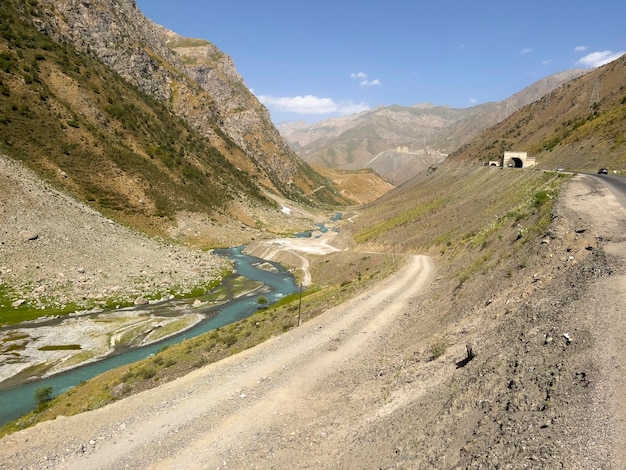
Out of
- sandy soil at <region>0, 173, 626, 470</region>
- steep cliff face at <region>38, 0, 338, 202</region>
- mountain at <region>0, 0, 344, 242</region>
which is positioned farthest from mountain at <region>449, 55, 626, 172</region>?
steep cliff face at <region>38, 0, 338, 202</region>

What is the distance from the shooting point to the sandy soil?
9922mm

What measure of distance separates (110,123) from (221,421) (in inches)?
4456

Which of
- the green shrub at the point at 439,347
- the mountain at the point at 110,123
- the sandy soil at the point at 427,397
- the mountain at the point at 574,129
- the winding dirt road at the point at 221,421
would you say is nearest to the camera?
the sandy soil at the point at 427,397

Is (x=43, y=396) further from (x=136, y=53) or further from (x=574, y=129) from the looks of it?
(x=136, y=53)

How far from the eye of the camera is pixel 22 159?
78.4 m

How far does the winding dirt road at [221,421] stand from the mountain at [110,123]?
76.8m

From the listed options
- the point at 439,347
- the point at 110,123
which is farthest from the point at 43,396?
the point at 110,123

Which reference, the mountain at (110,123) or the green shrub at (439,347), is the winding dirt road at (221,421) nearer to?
the green shrub at (439,347)

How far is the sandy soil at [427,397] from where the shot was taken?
9.92 m

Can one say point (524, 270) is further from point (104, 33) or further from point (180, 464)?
point (104, 33)

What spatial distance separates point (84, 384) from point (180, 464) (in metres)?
20.8

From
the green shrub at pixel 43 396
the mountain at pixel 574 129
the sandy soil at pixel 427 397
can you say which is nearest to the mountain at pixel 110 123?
the green shrub at pixel 43 396

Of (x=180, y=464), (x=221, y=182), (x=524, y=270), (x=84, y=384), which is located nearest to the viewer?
(x=180, y=464)

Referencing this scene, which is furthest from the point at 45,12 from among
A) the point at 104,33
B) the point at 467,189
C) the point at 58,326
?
the point at 467,189
